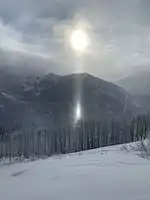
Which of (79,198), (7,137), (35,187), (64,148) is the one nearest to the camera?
(79,198)

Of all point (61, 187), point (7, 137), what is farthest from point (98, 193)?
point (7, 137)

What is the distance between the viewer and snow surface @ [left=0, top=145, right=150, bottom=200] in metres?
7.34

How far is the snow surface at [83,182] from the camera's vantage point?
7.34 meters

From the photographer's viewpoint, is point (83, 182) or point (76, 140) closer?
point (83, 182)

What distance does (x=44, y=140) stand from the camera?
114 metres

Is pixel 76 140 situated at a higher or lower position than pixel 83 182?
lower

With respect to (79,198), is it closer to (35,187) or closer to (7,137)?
(35,187)

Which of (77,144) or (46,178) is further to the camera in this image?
(77,144)

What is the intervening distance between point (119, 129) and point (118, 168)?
328ft

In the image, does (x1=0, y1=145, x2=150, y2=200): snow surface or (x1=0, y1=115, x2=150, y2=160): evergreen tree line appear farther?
(x1=0, y1=115, x2=150, y2=160): evergreen tree line

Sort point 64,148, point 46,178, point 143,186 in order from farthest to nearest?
1. point 64,148
2. point 46,178
3. point 143,186

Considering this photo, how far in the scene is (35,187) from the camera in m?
8.32

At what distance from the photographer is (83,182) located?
8469mm

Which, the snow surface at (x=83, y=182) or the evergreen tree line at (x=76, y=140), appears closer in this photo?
the snow surface at (x=83, y=182)
